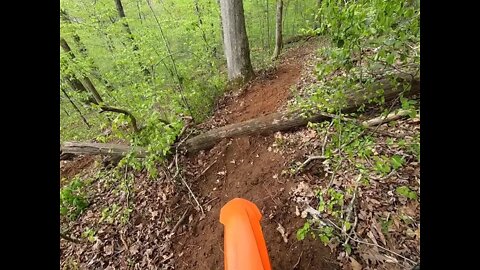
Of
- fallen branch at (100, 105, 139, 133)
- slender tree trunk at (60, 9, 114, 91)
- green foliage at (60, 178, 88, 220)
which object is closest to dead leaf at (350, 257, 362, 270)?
fallen branch at (100, 105, 139, 133)

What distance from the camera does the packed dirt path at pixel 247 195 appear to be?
306cm

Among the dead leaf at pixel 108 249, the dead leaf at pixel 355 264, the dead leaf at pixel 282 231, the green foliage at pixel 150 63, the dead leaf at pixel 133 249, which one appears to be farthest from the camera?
the green foliage at pixel 150 63

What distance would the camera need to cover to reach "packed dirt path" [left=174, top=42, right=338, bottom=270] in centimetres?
306

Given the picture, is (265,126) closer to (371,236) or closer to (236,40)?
(371,236)

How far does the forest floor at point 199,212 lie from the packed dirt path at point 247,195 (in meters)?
0.01

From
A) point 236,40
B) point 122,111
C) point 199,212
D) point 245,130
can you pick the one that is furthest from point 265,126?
point 236,40

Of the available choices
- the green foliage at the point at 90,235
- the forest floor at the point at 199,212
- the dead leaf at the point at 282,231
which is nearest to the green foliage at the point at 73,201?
the forest floor at the point at 199,212

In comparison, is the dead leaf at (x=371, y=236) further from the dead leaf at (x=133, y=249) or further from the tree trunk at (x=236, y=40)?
the tree trunk at (x=236, y=40)

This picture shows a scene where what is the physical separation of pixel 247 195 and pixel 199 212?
0.87m

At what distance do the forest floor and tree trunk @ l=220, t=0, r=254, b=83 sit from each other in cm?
331

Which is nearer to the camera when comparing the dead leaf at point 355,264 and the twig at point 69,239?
the dead leaf at point 355,264
